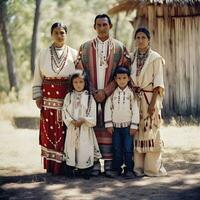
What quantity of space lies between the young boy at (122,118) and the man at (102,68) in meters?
0.10

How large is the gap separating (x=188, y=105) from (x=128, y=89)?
5.73 meters

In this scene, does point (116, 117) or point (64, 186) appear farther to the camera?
point (116, 117)

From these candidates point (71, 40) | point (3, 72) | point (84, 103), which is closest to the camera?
point (84, 103)

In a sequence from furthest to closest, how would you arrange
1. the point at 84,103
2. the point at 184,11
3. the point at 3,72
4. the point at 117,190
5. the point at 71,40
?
the point at 71,40
the point at 3,72
the point at 184,11
the point at 84,103
the point at 117,190

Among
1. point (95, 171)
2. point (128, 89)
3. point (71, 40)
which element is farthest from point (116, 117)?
point (71, 40)

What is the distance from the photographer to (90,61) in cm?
644

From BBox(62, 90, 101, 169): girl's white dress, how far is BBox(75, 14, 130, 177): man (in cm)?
16

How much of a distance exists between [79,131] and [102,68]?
907 millimetres

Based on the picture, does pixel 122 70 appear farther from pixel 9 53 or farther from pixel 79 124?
pixel 9 53

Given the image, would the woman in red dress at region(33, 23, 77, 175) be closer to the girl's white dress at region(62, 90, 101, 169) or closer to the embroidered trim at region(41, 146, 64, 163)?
the embroidered trim at region(41, 146, 64, 163)

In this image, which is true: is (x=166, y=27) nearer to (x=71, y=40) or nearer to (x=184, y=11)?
(x=184, y=11)

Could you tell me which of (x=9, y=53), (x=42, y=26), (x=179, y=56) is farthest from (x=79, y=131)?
(x=42, y=26)

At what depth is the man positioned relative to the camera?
20.9 ft

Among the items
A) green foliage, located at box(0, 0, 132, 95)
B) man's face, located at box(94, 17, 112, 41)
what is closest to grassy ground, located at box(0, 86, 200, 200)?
man's face, located at box(94, 17, 112, 41)
